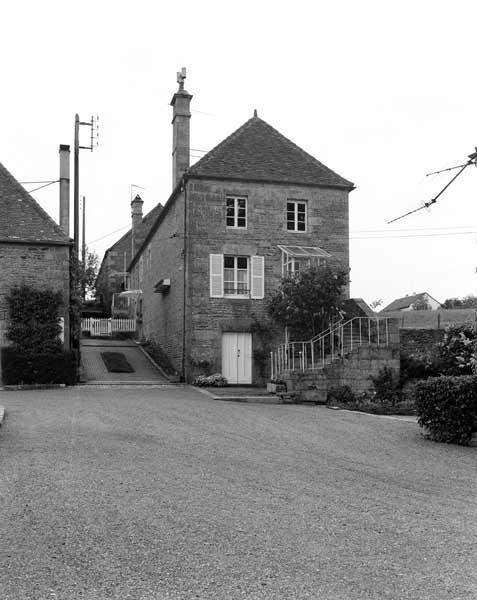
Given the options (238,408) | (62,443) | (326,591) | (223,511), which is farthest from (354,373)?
(326,591)

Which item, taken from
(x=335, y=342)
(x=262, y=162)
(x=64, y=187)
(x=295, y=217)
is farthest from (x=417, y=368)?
(x=64, y=187)

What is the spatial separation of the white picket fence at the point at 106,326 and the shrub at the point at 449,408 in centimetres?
2817

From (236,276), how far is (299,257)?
2.14m

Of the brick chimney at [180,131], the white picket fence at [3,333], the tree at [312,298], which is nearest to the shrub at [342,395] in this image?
the tree at [312,298]

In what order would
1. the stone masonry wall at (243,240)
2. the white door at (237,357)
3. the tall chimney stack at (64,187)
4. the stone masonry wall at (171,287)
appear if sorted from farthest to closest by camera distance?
the tall chimney stack at (64,187), the stone masonry wall at (171,287), the white door at (237,357), the stone masonry wall at (243,240)

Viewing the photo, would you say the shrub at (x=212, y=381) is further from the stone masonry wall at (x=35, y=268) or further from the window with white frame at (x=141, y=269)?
the window with white frame at (x=141, y=269)

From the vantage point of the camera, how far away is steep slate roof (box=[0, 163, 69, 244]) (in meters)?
22.1

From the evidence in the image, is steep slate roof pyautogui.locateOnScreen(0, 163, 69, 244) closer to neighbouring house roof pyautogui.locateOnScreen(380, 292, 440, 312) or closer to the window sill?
the window sill

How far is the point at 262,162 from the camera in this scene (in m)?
24.5

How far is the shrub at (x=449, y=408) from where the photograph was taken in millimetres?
10664

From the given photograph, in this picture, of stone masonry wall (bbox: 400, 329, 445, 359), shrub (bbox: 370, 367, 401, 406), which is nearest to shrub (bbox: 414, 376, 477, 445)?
shrub (bbox: 370, 367, 401, 406)

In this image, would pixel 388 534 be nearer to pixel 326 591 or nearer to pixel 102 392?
pixel 326 591

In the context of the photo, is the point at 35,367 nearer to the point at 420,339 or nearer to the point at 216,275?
the point at 216,275

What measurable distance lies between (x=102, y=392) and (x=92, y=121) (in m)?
10.9
